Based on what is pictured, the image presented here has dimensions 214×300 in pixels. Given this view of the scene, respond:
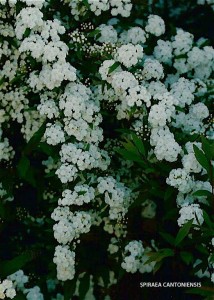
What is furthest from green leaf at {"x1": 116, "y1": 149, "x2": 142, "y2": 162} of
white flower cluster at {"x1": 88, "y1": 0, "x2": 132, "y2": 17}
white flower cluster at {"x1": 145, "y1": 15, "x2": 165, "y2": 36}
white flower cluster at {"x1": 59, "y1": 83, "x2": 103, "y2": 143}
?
white flower cluster at {"x1": 145, "y1": 15, "x2": 165, "y2": 36}

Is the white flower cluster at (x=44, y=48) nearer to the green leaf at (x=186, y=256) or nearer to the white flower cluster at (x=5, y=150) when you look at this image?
the white flower cluster at (x=5, y=150)

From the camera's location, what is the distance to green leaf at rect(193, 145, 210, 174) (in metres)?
4.37

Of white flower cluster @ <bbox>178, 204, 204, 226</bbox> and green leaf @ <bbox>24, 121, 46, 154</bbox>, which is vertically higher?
green leaf @ <bbox>24, 121, 46, 154</bbox>

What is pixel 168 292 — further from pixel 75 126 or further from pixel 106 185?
pixel 75 126

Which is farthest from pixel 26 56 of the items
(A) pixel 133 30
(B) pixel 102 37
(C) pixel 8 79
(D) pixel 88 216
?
(D) pixel 88 216

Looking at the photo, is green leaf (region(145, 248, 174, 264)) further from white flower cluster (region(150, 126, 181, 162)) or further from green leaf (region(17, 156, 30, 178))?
green leaf (region(17, 156, 30, 178))

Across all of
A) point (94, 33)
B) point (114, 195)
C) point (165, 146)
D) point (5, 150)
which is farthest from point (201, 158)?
point (5, 150)

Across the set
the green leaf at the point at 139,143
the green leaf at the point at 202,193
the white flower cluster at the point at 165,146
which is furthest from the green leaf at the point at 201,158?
the green leaf at the point at 139,143

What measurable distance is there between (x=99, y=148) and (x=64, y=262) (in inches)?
46.5

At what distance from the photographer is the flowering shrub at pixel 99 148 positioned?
470 centimetres

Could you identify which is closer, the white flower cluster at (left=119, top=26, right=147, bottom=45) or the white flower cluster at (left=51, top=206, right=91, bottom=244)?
the white flower cluster at (left=51, top=206, right=91, bottom=244)

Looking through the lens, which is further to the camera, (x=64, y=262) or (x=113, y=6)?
(x=113, y=6)

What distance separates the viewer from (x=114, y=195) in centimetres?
501

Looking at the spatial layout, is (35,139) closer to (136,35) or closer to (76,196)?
(76,196)
